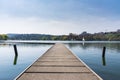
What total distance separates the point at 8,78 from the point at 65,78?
5130 millimetres

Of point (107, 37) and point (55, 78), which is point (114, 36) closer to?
point (107, 37)

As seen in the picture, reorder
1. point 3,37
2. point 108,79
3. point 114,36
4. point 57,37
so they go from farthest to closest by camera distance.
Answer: point 57,37 < point 114,36 < point 3,37 < point 108,79

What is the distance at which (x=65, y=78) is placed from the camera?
991cm

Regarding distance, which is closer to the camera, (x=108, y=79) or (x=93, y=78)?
(x=93, y=78)

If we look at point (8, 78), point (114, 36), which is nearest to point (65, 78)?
point (8, 78)

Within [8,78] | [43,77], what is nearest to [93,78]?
[43,77]

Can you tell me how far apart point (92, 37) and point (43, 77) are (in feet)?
545

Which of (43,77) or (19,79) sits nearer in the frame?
(19,79)

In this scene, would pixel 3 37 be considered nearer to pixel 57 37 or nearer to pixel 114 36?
pixel 57 37

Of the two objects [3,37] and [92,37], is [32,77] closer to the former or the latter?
[3,37]

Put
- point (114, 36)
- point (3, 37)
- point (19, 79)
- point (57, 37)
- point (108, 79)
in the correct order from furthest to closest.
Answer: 1. point (57, 37)
2. point (114, 36)
3. point (3, 37)
4. point (108, 79)
5. point (19, 79)

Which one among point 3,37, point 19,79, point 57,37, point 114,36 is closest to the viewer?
point 19,79

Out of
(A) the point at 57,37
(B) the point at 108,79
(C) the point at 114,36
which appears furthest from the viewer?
(A) the point at 57,37

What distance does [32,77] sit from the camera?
10.0m
